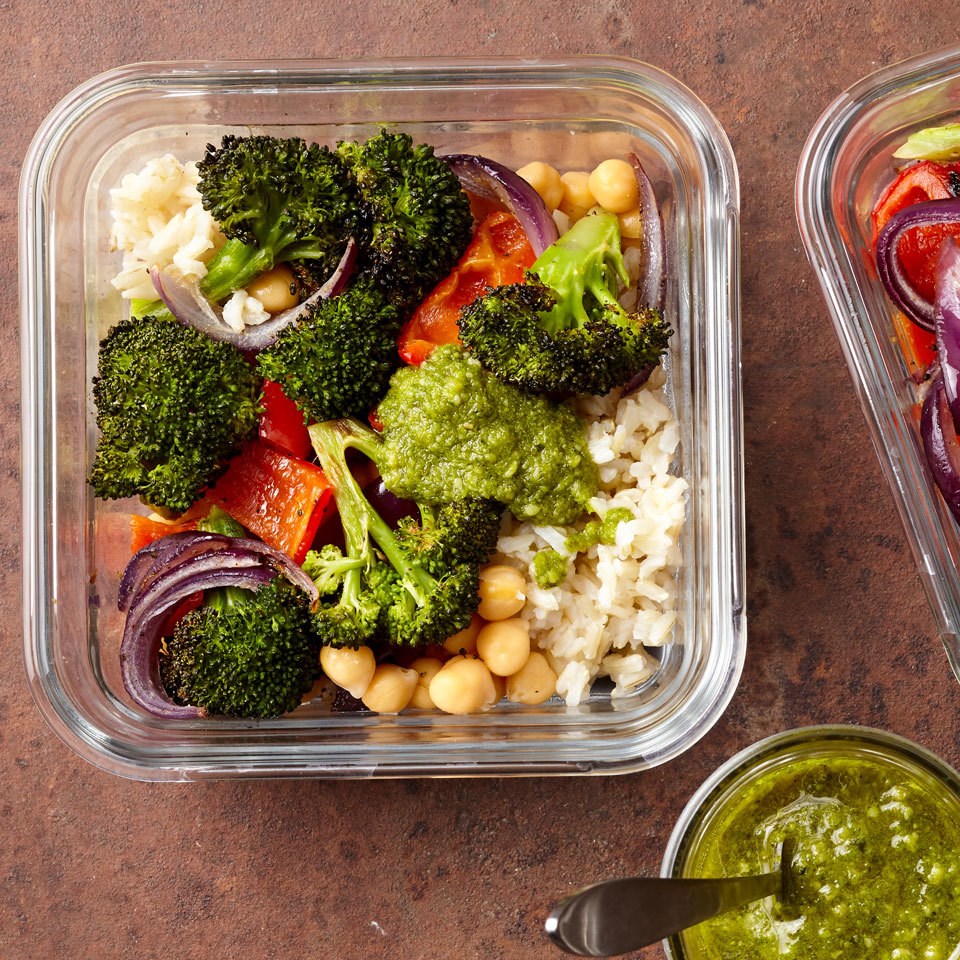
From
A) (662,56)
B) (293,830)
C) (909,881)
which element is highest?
(662,56)

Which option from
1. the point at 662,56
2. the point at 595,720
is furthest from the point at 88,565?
the point at 662,56

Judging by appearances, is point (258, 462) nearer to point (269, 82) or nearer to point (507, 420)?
point (507, 420)

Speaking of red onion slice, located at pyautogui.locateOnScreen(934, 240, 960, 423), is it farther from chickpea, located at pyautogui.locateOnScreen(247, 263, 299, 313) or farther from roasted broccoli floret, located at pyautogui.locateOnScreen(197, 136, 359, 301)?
chickpea, located at pyautogui.locateOnScreen(247, 263, 299, 313)

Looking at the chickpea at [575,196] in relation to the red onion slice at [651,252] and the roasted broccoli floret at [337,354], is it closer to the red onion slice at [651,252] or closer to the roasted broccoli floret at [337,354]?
the red onion slice at [651,252]

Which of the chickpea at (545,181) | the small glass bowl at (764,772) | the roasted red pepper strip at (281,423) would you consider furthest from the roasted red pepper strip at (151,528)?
the small glass bowl at (764,772)

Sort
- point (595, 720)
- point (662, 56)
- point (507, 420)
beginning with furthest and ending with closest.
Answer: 1. point (662, 56)
2. point (595, 720)
3. point (507, 420)

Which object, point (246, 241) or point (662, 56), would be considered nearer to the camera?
point (246, 241)

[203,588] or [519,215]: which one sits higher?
[519,215]
